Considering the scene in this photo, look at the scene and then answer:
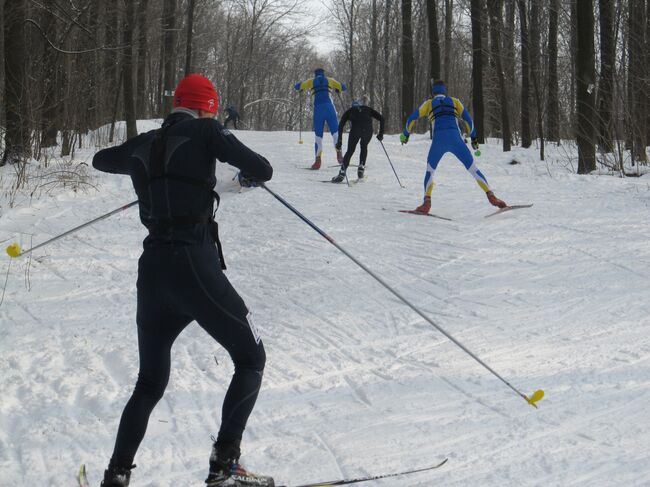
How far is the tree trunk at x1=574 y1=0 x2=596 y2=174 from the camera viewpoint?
1391 cm

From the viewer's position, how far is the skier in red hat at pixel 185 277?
291cm

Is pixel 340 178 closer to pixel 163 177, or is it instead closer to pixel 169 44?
pixel 163 177

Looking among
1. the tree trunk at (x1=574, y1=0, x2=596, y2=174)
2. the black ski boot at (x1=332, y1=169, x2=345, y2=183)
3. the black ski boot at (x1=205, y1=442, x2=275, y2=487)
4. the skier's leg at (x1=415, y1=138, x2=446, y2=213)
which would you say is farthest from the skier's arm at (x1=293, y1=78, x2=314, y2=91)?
the black ski boot at (x1=205, y1=442, x2=275, y2=487)

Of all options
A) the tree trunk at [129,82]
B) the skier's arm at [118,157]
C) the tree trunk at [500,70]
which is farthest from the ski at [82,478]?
the tree trunk at [500,70]

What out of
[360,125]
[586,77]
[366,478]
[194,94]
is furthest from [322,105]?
[366,478]

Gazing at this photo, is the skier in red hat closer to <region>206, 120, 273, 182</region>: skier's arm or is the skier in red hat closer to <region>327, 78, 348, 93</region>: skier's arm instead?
<region>206, 120, 273, 182</region>: skier's arm

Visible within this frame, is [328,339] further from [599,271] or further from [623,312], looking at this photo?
[599,271]

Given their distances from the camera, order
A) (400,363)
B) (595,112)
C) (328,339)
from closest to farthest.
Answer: (400,363), (328,339), (595,112)

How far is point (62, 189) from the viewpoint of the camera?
1055cm

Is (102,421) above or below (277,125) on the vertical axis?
below

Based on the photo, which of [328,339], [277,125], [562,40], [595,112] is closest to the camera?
[328,339]

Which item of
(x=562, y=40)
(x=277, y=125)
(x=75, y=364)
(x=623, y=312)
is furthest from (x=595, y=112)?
(x=277, y=125)

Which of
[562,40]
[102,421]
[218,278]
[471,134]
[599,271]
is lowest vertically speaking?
[102,421]

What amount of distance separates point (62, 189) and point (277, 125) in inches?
1931
